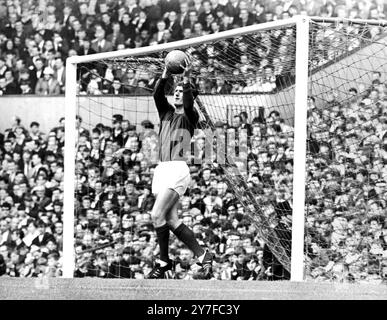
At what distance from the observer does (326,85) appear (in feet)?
34.6

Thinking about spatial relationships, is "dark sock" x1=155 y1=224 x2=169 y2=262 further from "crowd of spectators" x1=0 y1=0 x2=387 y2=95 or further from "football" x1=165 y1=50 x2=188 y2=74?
"crowd of spectators" x1=0 y1=0 x2=387 y2=95

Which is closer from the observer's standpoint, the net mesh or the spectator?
the net mesh

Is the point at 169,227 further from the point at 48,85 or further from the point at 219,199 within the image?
the point at 48,85

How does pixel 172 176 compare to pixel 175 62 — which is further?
pixel 172 176

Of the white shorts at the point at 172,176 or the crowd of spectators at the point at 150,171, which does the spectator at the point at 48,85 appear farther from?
the white shorts at the point at 172,176

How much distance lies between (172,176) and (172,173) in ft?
0.09

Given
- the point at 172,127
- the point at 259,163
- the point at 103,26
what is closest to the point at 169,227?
the point at 172,127

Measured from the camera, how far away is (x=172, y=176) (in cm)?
844

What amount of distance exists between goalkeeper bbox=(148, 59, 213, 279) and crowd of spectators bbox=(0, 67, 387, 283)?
1.70 meters

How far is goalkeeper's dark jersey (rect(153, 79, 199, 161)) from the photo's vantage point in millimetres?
8461

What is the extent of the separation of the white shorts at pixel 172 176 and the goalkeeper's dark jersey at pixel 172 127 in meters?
0.07

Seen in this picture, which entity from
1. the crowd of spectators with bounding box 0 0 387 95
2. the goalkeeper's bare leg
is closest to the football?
the goalkeeper's bare leg

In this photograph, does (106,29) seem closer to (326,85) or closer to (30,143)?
(30,143)

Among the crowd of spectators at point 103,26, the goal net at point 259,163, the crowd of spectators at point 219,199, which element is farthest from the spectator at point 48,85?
the goal net at point 259,163
